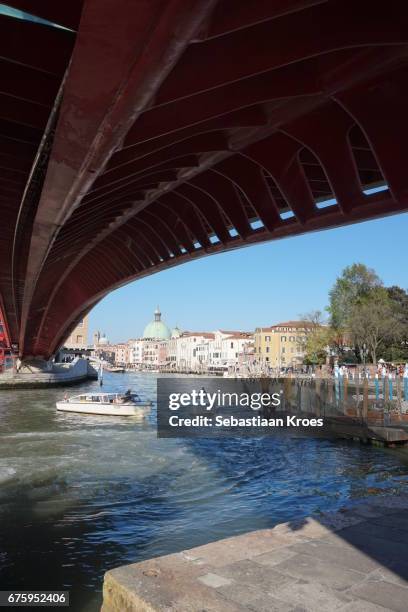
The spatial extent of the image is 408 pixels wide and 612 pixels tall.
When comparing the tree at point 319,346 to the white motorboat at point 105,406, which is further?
the tree at point 319,346

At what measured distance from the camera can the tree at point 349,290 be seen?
7512 centimetres

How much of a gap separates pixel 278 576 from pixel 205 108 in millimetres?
5397

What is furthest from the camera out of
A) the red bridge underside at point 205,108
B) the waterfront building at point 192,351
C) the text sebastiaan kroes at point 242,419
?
the waterfront building at point 192,351

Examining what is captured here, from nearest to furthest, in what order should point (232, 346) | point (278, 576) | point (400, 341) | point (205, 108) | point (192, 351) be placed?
point (278, 576) < point (205, 108) < point (400, 341) < point (232, 346) < point (192, 351)

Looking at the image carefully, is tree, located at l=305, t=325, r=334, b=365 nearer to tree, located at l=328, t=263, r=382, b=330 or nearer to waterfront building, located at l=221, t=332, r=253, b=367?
tree, located at l=328, t=263, r=382, b=330

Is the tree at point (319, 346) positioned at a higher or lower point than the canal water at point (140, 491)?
higher

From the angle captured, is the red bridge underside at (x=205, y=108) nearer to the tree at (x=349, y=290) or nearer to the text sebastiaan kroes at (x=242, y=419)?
the text sebastiaan kroes at (x=242, y=419)

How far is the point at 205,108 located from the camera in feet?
20.5

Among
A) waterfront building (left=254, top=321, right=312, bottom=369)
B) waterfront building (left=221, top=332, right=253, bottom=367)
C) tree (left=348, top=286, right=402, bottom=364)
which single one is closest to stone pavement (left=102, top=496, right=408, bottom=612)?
tree (left=348, top=286, right=402, bottom=364)

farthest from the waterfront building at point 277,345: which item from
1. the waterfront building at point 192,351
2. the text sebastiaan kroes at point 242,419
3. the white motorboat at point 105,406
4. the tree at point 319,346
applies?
the white motorboat at point 105,406

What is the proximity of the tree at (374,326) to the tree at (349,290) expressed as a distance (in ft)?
26.8

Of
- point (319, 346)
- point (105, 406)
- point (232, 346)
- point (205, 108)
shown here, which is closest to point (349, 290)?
point (319, 346)

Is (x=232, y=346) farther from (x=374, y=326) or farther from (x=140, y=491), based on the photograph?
(x=140, y=491)

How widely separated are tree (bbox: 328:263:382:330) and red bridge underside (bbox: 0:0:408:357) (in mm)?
65606
